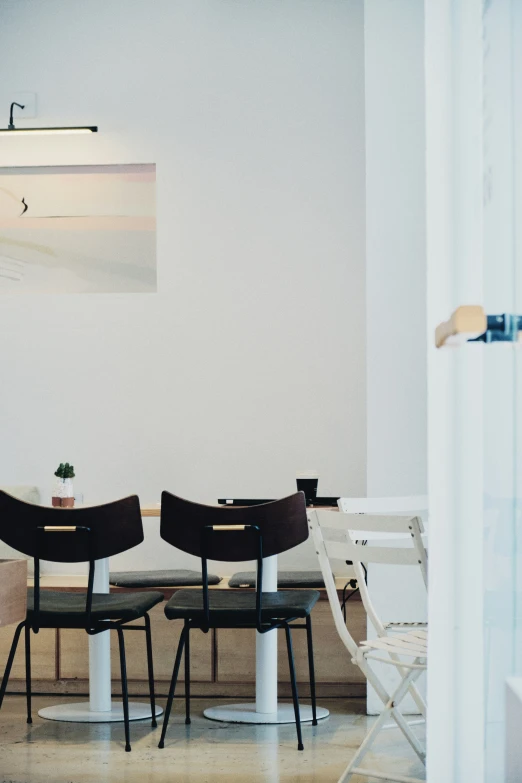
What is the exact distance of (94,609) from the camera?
3.76 m

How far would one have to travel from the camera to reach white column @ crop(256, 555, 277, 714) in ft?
13.4

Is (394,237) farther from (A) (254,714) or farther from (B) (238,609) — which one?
(A) (254,714)

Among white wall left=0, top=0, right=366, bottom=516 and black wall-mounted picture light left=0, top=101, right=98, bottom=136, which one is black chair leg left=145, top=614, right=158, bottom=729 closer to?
white wall left=0, top=0, right=366, bottom=516

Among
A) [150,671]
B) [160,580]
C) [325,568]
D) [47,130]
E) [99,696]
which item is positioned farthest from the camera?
[47,130]

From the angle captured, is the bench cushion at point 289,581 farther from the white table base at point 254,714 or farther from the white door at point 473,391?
the white door at point 473,391

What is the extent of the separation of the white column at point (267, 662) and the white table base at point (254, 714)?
0.13 feet

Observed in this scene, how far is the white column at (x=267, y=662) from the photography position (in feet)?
13.4

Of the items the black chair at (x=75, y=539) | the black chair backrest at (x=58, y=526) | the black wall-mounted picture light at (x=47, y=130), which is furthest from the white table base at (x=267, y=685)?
the black wall-mounted picture light at (x=47, y=130)

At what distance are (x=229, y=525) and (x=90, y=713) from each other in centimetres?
111

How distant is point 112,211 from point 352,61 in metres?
1.53

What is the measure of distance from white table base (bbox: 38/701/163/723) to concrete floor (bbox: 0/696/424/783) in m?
0.03

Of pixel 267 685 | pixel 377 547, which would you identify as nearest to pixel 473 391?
pixel 377 547

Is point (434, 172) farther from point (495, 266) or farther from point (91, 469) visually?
point (91, 469)

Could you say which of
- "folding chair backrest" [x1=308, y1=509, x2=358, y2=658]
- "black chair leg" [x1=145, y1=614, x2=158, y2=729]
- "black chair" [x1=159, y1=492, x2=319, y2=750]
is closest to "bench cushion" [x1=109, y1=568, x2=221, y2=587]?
"black chair leg" [x1=145, y1=614, x2=158, y2=729]
